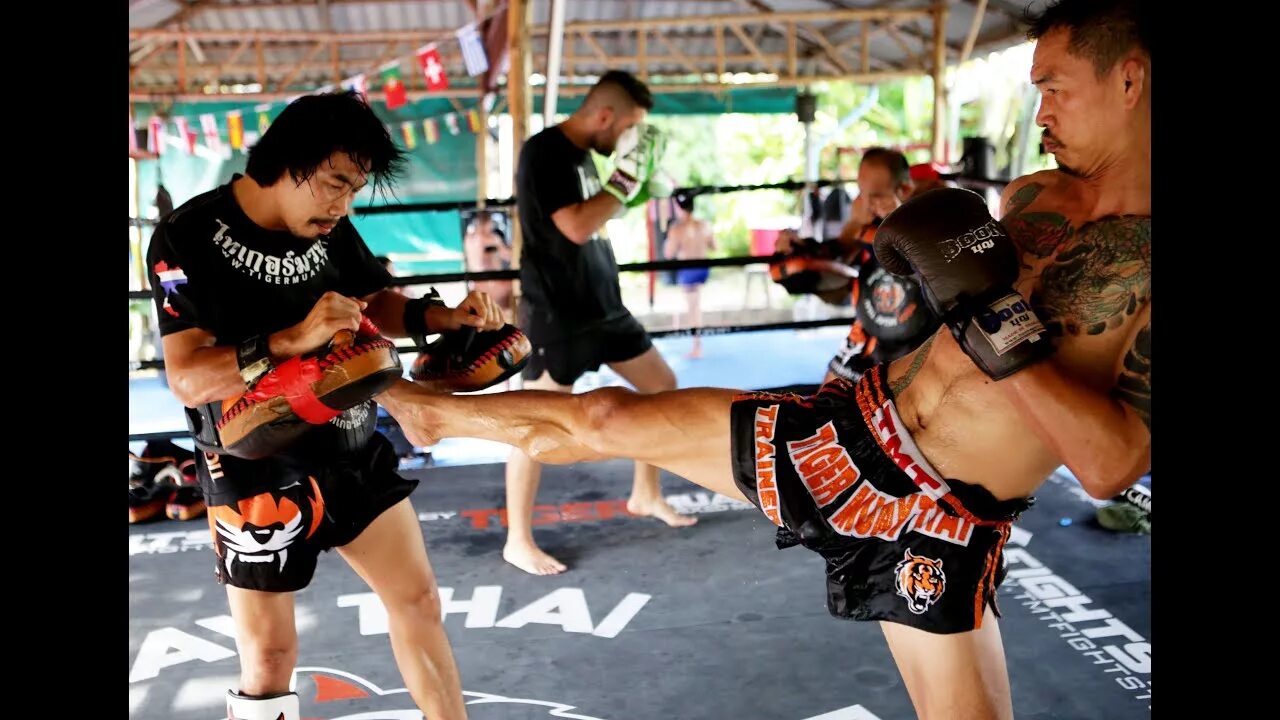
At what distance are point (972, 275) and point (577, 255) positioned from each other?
7.36 ft

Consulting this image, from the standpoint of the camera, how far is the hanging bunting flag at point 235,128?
8.70 metres

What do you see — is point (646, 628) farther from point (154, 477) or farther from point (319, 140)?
point (154, 477)

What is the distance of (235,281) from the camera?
5.85 ft

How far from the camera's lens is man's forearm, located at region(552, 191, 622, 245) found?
11.2 ft

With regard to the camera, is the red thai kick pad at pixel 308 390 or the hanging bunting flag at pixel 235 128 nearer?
the red thai kick pad at pixel 308 390

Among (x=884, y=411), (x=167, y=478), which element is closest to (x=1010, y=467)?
(x=884, y=411)

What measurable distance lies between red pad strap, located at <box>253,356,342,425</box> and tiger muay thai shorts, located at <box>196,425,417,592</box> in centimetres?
28

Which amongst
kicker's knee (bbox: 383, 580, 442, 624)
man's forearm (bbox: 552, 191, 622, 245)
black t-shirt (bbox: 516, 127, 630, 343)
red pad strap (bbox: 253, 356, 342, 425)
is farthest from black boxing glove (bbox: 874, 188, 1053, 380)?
black t-shirt (bbox: 516, 127, 630, 343)

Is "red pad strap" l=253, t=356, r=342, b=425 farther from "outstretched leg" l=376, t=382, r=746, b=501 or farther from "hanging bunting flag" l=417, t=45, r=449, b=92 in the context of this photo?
"hanging bunting flag" l=417, t=45, r=449, b=92

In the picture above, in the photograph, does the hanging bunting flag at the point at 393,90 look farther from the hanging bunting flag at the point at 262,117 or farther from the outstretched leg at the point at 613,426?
the outstretched leg at the point at 613,426

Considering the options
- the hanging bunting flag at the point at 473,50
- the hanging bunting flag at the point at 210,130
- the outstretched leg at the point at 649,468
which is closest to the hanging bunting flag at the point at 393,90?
the hanging bunting flag at the point at 473,50

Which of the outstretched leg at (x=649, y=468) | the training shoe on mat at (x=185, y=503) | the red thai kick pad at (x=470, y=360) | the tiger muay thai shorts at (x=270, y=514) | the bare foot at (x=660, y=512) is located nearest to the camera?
the tiger muay thai shorts at (x=270, y=514)

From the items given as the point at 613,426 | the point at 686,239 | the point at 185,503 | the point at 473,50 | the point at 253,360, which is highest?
the point at 473,50

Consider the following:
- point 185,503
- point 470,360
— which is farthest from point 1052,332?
point 185,503
